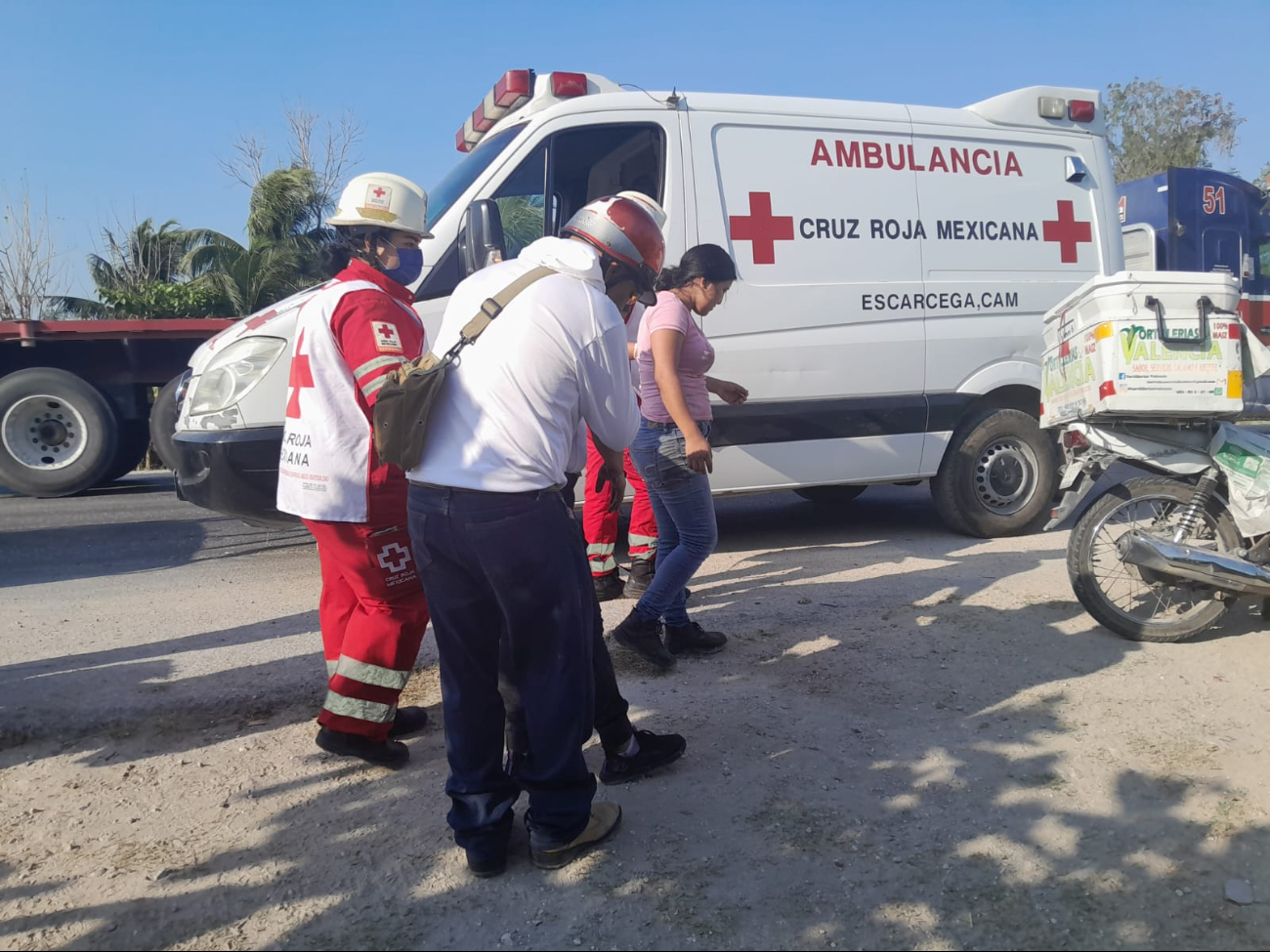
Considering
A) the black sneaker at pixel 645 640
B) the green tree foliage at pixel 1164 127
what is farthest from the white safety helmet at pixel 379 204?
the green tree foliage at pixel 1164 127

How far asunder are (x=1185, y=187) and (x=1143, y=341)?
633 cm

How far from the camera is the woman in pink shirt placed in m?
4.00

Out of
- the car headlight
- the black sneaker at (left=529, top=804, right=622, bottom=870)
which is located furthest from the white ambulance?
the black sneaker at (left=529, top=804, right=622, bottom=870)

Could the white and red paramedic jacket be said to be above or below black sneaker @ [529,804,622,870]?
above

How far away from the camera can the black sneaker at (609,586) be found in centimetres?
539

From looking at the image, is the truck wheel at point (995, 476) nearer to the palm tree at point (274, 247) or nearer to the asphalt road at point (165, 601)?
the asphalt road at point (165, 601)

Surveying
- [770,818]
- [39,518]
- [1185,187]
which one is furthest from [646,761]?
[1185,187]

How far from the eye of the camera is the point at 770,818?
2918 millimetres

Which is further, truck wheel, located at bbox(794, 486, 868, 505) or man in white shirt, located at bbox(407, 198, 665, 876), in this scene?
truck wheel, located at bbox(794, 486, 868, 505)

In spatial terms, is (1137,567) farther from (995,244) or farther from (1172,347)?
(995,244)

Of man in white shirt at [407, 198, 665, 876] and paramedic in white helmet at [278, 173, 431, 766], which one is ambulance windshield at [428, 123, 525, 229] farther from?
Answer: man in white shirt at [407, 198, 665, 876]

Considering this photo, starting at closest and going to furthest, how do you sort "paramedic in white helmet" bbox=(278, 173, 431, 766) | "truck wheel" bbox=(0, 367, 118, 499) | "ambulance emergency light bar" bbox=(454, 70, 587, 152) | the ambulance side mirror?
"paramedic in white helmet" bbox=(278, 173, 431, 766) < the ambulance side mirror < "ambulance emergency light bar" bbox=(454, 70, 587, 152) < "truck wheel" bbox=(0, 367, 118, 499)

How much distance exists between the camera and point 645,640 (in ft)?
13.7

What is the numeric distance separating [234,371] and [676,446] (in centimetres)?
264
